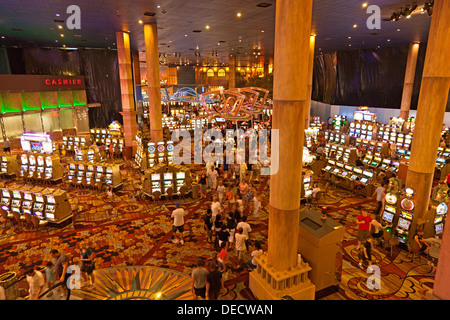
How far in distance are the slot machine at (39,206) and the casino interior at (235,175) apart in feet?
0.21

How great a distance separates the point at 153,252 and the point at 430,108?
9346mm

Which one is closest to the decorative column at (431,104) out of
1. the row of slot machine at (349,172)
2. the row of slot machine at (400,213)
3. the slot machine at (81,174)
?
the row of slot machine at (400,213)

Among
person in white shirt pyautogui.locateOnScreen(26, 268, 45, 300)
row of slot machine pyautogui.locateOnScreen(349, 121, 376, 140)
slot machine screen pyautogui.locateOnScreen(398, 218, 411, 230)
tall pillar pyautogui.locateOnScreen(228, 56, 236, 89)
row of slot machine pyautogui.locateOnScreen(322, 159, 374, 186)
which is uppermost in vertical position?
tall pillar pyautogui.locateOnScreen(228, 56, 236, 89)

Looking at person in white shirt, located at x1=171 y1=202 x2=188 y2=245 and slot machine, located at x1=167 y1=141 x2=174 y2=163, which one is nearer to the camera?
person in white shirt, located at x1=171 y1=202 x2=188 y2=245

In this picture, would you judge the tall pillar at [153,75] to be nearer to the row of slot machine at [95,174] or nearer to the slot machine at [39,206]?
the row of slot machine at [95,174]

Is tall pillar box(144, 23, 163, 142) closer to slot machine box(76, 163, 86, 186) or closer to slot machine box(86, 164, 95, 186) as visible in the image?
slot machine box(86, 164, 95, 186)

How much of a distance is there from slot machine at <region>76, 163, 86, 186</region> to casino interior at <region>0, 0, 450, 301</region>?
11cm

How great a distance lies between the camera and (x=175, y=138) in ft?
84.5

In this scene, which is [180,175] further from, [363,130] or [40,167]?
[363,130]

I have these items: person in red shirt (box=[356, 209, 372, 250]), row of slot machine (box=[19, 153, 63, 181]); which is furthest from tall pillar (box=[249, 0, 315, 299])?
row of slot machine (box=[19, 153, 63, 181])

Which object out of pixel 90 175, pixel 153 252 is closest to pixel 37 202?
pixel 90 175

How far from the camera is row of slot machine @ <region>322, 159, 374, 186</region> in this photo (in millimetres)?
12584

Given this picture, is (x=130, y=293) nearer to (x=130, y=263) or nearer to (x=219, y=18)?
(x=130, y=263)
